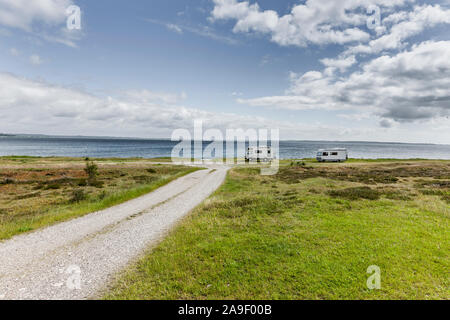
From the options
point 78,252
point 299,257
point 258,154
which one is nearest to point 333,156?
point 258,154

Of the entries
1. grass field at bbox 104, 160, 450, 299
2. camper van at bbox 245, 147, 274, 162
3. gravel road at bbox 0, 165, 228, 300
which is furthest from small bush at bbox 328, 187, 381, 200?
camper van at bbox 245, 147, 274, 162

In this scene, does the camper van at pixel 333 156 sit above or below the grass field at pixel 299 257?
above

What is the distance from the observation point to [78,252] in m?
7.92

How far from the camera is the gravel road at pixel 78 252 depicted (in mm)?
5789

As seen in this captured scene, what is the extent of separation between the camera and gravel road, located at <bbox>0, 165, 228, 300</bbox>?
5.79 m

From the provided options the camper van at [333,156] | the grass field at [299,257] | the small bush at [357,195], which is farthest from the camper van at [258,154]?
the grass field at [299,257]

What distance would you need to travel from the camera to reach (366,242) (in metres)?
7.91

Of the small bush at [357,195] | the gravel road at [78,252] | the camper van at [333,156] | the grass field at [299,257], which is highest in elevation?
the camper van at [333,156]

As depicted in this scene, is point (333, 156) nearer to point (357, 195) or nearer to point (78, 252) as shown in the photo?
point (357, 195)

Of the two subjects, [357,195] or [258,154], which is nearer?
[357,195]

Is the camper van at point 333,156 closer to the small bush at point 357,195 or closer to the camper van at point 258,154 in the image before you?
the camper van at point 258,154

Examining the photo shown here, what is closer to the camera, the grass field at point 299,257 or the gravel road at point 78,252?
the grass field at point 299,257
